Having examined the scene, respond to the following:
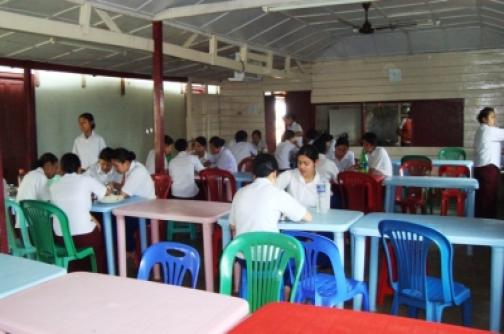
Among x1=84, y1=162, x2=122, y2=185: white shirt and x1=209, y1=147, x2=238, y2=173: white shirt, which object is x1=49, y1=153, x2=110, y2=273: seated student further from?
x1=209, y1=147, x2=238, y2=173: white shirt

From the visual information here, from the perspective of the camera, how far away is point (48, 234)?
4.20 metres

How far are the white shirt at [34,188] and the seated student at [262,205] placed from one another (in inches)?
93.7

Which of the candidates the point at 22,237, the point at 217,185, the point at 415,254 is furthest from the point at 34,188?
the point at 415,254

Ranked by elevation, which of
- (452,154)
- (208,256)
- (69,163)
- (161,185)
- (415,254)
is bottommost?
(208,256)

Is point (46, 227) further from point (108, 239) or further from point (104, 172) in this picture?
point (104, 172)

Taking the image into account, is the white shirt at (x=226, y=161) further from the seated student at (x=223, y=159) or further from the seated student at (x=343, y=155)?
the seated student at (x=343, y=155)

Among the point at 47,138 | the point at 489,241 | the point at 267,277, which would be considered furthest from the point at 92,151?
the point at 489,241

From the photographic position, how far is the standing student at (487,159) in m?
6.21

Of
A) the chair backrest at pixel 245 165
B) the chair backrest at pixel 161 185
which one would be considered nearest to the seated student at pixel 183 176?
the chair backrest at pixel 161 185

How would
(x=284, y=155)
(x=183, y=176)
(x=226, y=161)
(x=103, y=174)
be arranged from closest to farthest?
(x=103, y=174) < (x=183, y=176) < (x=226, y=161) < (x=284, y=155)

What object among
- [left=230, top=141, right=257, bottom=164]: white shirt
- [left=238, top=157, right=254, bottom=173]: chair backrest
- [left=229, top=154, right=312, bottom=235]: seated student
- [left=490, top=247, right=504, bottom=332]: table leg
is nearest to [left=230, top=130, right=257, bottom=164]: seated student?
[left=230, top=141, right=257, bottom=164]: white shirt

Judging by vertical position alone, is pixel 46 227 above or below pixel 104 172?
below

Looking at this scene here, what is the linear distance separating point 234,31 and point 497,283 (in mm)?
5357

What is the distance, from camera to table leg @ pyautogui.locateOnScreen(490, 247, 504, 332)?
3.11 m
